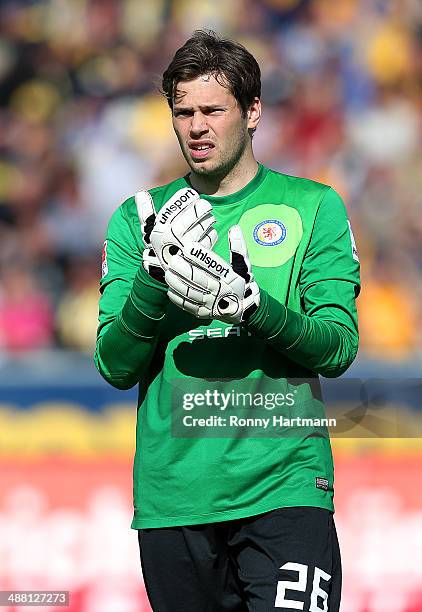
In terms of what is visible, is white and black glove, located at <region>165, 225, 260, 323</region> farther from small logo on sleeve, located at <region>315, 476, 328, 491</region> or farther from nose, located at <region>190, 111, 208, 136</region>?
small logo on sleeve, located at <region>315, 476, 328, 491</region>

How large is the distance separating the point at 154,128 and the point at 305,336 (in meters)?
5.67

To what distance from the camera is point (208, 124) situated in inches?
103

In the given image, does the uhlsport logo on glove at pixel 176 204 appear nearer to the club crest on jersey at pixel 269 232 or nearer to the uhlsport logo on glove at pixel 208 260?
the uhlsport logo on glove at pixel 208 260

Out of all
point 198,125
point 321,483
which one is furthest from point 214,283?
point 321,483

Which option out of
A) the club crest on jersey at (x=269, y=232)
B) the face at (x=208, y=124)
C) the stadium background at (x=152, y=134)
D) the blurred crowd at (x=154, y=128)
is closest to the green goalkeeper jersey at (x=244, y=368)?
the club crest on jersey at (x=269, y=232)

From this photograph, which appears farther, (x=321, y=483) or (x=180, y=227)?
(x=321, y=483)

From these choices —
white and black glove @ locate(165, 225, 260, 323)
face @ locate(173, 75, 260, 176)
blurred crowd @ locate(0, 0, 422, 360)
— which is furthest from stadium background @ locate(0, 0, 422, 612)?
white and black glove @ locate(165, 225, 260, 323)

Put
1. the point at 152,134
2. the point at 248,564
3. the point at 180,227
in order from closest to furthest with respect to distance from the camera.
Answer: the point at 180,227 → the point at 248,564 → the point at 152,134

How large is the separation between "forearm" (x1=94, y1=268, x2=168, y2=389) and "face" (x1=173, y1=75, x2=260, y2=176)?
408 millimetres

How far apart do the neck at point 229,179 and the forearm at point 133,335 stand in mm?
423

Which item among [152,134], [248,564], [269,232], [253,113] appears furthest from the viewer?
[152,134]

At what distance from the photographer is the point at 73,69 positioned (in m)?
8.28

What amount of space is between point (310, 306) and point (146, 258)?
0.48 metres

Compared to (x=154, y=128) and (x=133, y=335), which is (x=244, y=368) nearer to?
(x=133, y=335)
